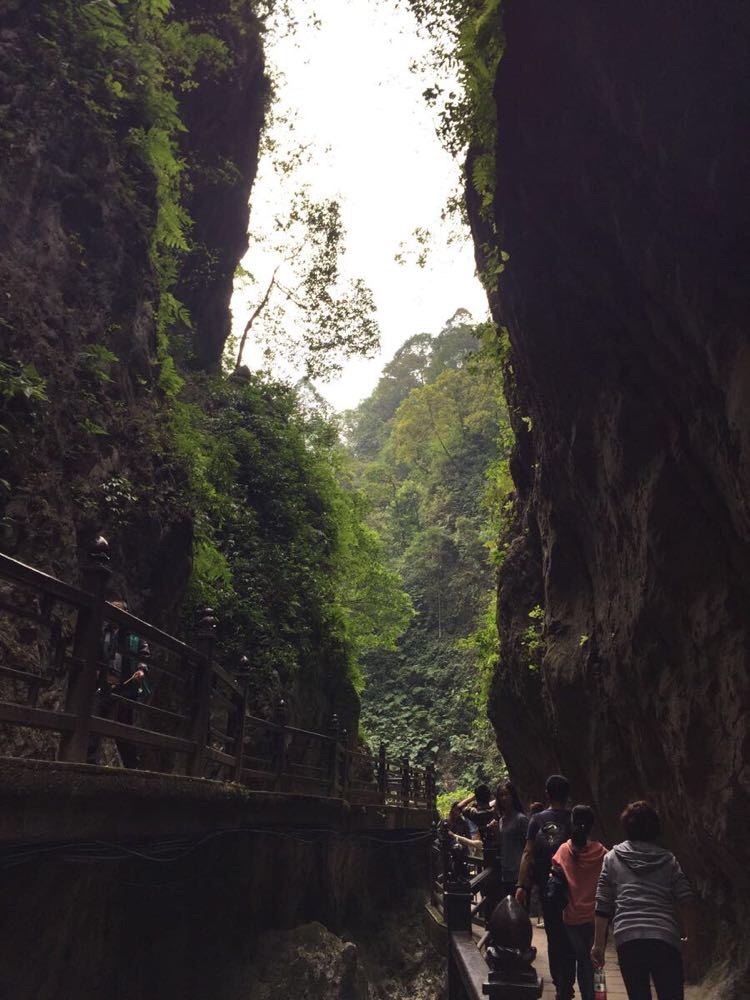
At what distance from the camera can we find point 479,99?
384 inches

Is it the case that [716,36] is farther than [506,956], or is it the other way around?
[716,36]

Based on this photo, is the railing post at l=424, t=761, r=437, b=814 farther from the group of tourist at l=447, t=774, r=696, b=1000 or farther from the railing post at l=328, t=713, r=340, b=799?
the group of tourist at l=447, t=774, r=696, b=1000

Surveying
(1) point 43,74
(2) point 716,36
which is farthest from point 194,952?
(1) point 43,74

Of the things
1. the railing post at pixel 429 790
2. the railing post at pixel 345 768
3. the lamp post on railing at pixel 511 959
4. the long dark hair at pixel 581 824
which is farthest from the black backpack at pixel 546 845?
the railing post at pixel 429 790

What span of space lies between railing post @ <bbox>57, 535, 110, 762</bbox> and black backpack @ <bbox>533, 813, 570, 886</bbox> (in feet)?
12.5

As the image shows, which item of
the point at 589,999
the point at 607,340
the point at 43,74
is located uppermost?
the point at 43,74

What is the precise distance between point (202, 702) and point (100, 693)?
1860 millimetres

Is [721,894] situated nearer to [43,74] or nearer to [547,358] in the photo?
[547,358]

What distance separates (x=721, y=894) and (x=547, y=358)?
21.3 feet

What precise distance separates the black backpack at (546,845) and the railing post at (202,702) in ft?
10.7

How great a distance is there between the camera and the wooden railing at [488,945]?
418 centimetres

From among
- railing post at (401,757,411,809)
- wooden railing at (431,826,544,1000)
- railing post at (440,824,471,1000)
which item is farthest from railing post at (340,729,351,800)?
railing post at (440,824,471,1000)

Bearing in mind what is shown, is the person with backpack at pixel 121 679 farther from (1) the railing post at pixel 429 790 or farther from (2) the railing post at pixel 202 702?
(1) the railing post at pixel 429 790

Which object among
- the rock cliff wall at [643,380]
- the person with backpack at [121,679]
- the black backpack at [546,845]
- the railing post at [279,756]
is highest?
the rock cliff wall at [643,380]
